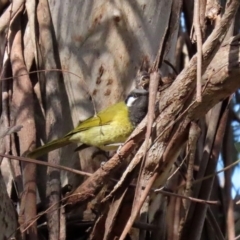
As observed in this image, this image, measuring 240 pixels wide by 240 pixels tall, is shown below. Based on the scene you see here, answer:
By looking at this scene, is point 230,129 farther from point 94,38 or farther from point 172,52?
point 94,38

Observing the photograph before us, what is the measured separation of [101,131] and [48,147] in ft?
1.12

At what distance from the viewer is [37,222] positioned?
1.88 m

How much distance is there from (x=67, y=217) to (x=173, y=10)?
0.71 meters

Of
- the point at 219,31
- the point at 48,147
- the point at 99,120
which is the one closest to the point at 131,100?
the point at 99,120

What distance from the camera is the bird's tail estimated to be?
6.53 feet

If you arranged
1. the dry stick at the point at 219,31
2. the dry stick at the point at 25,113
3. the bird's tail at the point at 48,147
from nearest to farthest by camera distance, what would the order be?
the dry stick at the point at 219,31, the dry stick at the point at 25,113, the bird's tail at the point at 48,147

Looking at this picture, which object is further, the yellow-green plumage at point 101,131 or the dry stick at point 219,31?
the yellow-green plumage at point 101,131

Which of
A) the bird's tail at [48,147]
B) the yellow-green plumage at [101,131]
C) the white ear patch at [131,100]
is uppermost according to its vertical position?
the white ear patch at [131,100]

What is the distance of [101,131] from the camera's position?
A: 230 cm

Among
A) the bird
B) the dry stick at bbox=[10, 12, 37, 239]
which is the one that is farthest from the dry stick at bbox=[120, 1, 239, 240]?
the bird

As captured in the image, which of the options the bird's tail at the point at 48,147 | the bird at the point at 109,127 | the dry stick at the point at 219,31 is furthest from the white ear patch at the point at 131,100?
the dry stick at the point at 219,31

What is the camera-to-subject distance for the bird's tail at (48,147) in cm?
199

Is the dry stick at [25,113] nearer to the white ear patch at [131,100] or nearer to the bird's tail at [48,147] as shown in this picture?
the bird's tail at [48,147]

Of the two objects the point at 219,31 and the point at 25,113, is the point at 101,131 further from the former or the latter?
the point at 219,31
